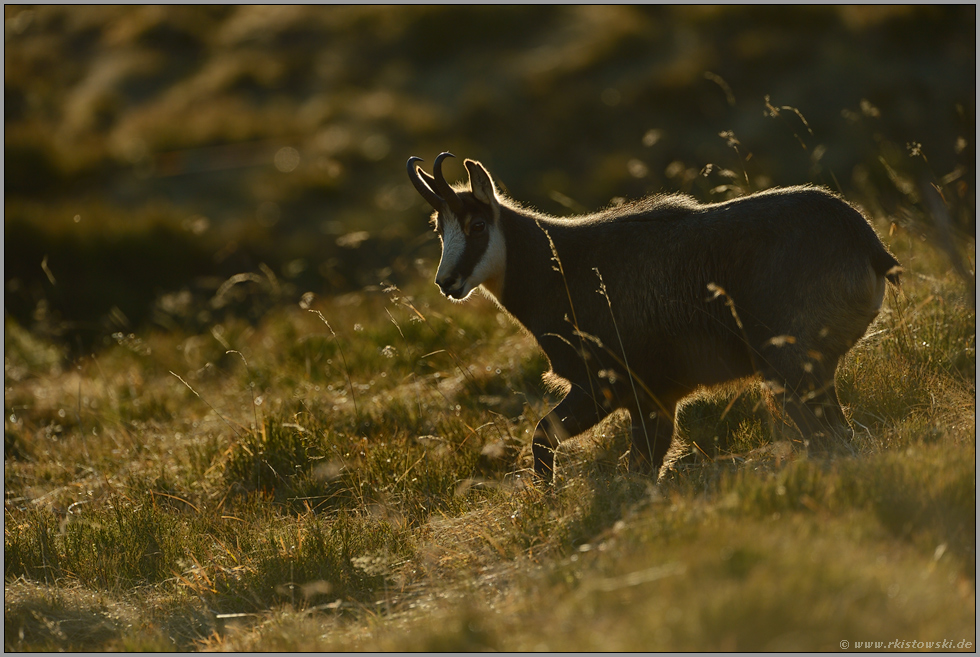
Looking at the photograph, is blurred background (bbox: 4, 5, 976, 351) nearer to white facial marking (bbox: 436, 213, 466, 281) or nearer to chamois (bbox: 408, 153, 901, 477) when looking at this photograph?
white facial marking (bbox: 436, 213, 466, 281)

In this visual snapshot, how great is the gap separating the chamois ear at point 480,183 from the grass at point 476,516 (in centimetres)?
169

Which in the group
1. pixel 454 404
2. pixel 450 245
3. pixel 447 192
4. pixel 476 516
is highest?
pixel 447 192

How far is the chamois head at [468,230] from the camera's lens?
18.0ft

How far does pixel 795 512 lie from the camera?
3887mm

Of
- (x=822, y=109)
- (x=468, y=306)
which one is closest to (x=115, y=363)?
(x=468, y=306)

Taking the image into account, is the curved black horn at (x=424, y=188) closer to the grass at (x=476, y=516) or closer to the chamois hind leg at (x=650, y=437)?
the grass at (x=476, y=516)

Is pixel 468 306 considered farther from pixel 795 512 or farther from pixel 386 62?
pixel 386 62

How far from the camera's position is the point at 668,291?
519 centimetres

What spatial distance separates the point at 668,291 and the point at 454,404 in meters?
2.39

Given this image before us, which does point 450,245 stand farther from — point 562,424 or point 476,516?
point 476,516

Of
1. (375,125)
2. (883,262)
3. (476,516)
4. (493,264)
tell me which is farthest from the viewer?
(375,125)

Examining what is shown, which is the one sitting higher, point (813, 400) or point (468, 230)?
point (468, 230)

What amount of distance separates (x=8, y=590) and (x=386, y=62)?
69.1 feet

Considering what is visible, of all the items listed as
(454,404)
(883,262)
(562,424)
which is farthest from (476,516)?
(883,262)
